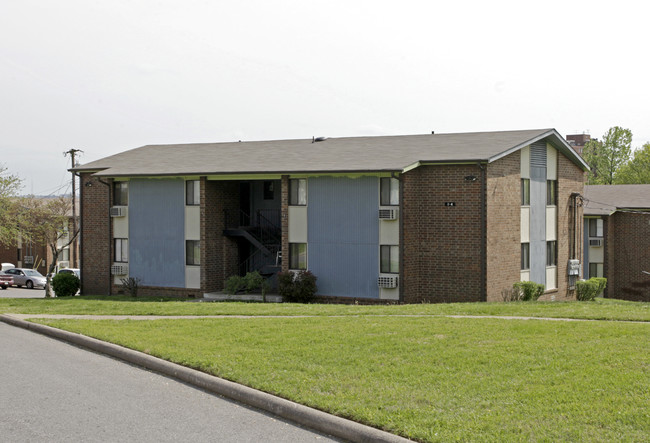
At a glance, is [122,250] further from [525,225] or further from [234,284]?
[525,225]

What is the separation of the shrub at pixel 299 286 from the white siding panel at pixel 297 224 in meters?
1.38

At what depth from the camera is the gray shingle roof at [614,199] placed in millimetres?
40250

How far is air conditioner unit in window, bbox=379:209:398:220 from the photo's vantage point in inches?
994

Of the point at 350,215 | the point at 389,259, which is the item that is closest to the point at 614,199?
the point at 389,259

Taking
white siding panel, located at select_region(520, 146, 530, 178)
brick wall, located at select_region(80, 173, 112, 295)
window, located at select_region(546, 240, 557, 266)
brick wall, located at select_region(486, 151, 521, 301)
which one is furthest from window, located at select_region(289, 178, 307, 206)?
window, located at select_region(546, 240, 557, 266)

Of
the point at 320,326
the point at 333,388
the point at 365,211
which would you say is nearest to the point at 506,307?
the point at 320,326

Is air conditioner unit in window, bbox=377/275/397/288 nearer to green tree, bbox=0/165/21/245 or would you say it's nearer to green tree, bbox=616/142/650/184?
green tree, bbox=0/165/21/245

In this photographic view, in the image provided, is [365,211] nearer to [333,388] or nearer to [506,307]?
[506,307]

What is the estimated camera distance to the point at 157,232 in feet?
101

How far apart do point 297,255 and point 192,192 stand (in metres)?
5.60

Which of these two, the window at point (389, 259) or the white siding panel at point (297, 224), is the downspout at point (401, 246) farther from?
the white siding panel at point (297, 224)

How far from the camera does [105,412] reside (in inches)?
360

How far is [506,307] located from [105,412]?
12.1m

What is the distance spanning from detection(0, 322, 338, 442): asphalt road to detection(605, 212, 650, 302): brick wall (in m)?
34.6
